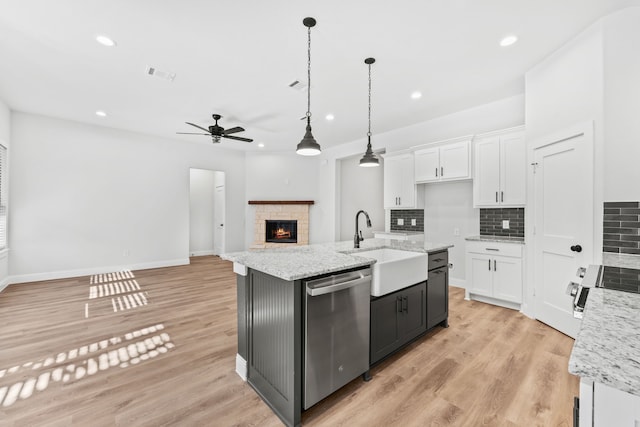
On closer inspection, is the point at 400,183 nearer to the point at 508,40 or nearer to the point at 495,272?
the point at 495,272

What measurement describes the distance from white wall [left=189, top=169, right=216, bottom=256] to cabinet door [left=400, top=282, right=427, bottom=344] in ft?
22.3

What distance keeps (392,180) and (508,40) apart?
284 centimetres

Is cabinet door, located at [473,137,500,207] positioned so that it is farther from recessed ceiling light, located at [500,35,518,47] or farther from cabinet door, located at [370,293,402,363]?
cabinet door, located at [370,293,402,363]

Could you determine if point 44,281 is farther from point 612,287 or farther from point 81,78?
point 612,287

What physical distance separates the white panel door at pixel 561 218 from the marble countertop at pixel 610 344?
6.62 ft

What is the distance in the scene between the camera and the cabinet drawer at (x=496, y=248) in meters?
3.53

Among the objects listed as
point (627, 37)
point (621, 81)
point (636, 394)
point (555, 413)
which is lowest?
point (555, 413)

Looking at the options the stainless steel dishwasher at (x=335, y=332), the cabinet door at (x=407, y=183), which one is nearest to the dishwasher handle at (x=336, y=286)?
the stainless steel dishwasher at (x=335, y=332)

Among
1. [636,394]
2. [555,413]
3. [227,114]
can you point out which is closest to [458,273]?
[555,413]

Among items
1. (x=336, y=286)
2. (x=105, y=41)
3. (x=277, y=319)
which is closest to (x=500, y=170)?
(x=336, y=286)

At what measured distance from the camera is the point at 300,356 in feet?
5.46

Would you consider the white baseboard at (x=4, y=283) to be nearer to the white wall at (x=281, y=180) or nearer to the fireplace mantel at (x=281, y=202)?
the white wall at (x=281, y=180)

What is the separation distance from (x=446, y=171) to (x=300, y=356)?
3.85 metres

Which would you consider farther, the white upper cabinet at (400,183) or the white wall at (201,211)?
the white wall at (201,211)
